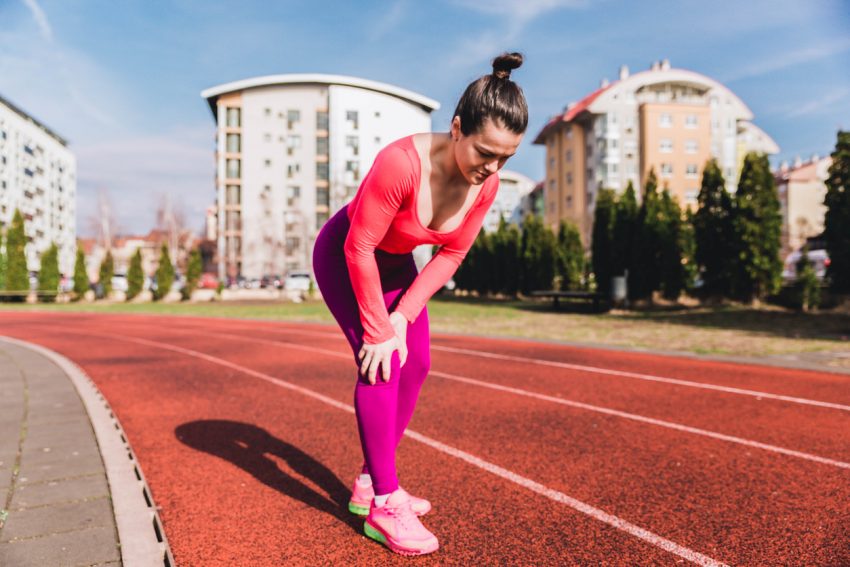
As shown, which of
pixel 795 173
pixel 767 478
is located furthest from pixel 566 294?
pixel 795 173

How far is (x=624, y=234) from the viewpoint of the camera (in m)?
19.6

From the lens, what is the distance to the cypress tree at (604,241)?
2002cm

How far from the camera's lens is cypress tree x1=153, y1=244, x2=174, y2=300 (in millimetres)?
31047

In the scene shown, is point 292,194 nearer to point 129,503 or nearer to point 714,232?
point 714,232

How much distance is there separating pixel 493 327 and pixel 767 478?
10624 mm

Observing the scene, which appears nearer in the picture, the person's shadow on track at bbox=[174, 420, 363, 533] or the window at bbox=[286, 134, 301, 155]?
the person's shadow on track at bbox=[174, 420, 363, 533]

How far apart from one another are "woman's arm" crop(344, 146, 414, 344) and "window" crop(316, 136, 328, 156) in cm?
6463

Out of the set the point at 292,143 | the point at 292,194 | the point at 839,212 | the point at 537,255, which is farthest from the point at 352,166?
the point at 839,212

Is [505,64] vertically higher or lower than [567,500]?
higher

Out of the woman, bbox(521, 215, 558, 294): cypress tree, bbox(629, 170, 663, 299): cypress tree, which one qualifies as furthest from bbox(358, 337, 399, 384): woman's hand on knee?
bbox(521, 215, 558, 294): cypress tree

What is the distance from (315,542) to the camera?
2.39 metres

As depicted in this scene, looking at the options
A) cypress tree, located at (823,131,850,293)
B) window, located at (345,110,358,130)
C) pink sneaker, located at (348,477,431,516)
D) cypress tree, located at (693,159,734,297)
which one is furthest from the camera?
window, located at (345,110,358,130)

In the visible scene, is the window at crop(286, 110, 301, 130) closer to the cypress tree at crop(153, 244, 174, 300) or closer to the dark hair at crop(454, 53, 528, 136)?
the cypress tree at crop(153, 244, 174, 300)

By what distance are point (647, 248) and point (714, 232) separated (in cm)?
214
